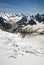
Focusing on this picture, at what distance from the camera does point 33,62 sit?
1109cm

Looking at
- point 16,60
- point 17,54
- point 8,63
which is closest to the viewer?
point 8,63

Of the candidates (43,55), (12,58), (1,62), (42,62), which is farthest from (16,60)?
(43,55)

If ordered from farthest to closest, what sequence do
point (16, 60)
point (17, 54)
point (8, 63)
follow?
point (17, 54) < point (16, 60) < point (8, 63)

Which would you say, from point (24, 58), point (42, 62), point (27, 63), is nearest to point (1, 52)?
point (24, 58)

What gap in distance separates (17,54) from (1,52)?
154 cm

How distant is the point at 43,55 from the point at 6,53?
3.58 m

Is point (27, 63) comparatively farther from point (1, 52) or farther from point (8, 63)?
point (1, 52)

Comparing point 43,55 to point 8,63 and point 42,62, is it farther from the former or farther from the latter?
point 8,63

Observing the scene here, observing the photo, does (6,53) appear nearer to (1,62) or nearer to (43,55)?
(1,62)

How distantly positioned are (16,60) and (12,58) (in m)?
0.48

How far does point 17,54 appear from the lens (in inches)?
498

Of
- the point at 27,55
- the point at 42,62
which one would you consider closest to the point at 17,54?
the point at 27,55

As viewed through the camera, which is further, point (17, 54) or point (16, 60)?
point (17, 54)

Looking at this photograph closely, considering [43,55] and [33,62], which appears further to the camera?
[43,55]
